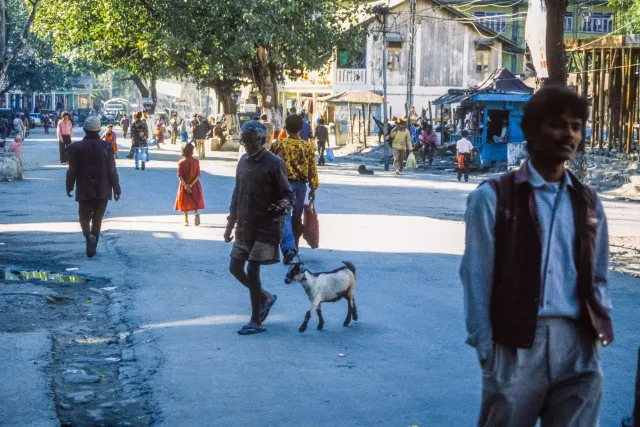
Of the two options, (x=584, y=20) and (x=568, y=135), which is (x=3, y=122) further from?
(x=568, y=135)

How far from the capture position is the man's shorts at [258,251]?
318 inches

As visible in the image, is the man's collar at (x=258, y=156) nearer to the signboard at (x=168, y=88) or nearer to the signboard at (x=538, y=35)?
the signboard at (x=538, y=35)

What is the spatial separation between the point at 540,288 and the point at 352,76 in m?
51.6

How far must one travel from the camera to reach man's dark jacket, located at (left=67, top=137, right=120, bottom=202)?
41.0 feet

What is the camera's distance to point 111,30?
39.1 m

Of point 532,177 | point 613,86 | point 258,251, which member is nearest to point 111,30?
point 613,86

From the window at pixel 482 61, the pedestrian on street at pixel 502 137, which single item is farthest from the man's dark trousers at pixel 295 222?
the window at pixel 482 61

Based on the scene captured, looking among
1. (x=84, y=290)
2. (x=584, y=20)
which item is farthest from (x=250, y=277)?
(x=584, y=20)

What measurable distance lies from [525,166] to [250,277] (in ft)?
15.6

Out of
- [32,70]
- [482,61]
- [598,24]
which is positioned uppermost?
[598,24]

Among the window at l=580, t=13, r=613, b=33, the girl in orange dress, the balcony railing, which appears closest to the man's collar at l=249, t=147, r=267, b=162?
the girl in orange dress

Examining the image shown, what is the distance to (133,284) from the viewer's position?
10.8m

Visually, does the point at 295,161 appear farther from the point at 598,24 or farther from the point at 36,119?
the point at 36,119

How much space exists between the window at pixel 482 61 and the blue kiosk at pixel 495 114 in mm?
19692
